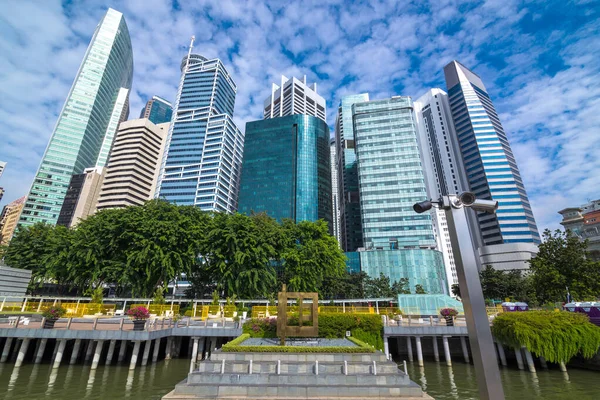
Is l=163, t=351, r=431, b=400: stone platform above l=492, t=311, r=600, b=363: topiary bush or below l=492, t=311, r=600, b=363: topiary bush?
below

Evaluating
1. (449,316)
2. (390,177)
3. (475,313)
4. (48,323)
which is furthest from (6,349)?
(390,177)

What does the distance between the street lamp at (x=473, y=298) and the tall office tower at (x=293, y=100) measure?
166 meters

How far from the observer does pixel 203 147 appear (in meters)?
132

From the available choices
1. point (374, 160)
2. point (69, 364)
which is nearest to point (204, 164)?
point (374, 160)

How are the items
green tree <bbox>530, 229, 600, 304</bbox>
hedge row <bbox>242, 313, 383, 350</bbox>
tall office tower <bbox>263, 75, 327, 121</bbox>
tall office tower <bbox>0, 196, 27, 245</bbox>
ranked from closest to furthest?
hedge row <bbox>242, 313, 383, 350</bbox>, green tree <bbox>530, 229, 600, 304</bbox>, tall office tower <bbox>0, 196, 27, 245</bbox>, tall office tower <bbox>263, 75, 327, 121</bbox>

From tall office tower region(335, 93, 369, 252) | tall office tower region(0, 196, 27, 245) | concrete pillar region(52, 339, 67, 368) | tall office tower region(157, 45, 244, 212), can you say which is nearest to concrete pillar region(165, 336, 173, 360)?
concrete pillar region(52, 339, 67, 368)

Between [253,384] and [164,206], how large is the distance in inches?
1418

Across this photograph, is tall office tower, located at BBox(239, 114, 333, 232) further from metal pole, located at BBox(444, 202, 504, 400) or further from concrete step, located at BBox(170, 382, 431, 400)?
metal pole, located at BBox(444, 202, 504, 400)

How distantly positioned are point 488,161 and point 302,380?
137 meters

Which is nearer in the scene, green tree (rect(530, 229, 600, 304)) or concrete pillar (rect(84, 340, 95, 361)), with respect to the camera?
concrete pillar (rect(84, 340, 95, 361))

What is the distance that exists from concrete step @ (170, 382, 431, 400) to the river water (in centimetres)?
438

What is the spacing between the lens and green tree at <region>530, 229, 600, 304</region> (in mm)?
36500

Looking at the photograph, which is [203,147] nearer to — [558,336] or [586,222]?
[558,336]

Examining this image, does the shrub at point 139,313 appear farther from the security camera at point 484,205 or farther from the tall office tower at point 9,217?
the tall office tower at point 9,217
